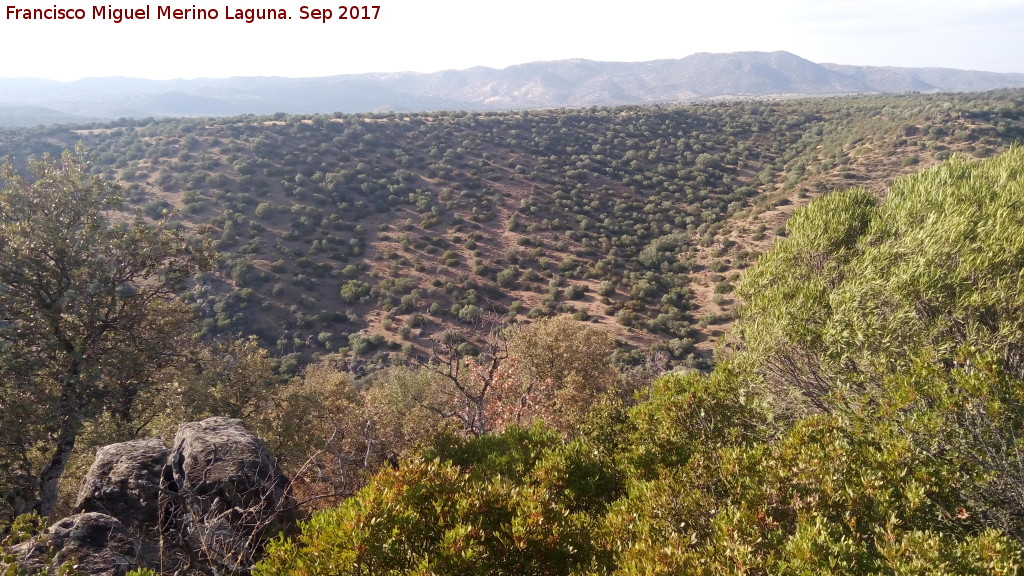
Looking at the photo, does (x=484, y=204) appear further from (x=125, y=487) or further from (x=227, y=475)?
(x=125, y=487)

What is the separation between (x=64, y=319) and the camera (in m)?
13.2

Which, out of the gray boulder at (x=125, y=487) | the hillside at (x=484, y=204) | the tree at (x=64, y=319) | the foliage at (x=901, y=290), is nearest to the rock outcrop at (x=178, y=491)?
Answer: the gray boulder at (x=125, y=487)

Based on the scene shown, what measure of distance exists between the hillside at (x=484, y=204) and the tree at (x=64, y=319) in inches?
156

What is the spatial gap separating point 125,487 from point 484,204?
168ft

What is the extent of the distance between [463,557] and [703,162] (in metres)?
73.1

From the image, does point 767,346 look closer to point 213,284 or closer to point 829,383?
point 829,383

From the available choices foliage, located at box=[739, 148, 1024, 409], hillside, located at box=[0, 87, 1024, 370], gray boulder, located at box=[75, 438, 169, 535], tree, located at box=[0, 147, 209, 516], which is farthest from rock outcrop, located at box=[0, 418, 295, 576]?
foliage, located at box=[739, 148, 1024, 409]

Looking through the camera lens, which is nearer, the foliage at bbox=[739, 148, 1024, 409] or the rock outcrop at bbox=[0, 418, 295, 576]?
the foliage at bbox=[739, 148, 1024, 409]

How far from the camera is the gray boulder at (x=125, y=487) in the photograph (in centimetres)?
962

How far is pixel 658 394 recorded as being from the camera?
10758 millimetres

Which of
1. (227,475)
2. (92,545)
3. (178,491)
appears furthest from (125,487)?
(92,545)

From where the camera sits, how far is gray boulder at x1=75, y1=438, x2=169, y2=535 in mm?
9617

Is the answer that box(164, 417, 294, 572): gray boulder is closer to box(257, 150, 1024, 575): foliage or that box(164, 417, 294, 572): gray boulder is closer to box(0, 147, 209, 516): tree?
box(257, 150, 1024, 575): foliage

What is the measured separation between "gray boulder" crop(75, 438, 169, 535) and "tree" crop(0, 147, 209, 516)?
305 centimetres
